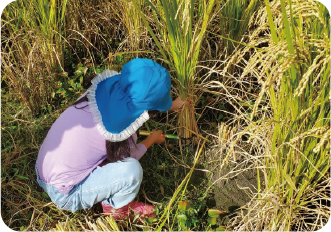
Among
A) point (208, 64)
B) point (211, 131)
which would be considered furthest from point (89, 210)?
point (208, 64)

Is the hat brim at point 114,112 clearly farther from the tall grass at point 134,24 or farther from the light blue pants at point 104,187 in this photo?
the tall grass at point 134,24

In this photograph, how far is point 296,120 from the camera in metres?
1.74

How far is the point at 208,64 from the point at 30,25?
1.25 meters

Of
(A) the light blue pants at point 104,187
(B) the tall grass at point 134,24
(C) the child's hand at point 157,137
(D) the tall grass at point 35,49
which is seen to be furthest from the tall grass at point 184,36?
(D) the tall grass at point 35,49

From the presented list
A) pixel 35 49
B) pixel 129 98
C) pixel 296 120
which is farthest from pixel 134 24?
pixel 296 120

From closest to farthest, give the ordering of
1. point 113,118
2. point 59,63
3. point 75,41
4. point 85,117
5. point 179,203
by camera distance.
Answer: point 113,118 → point 85,117 → point 179,203 → point 59,63 → point 75,41

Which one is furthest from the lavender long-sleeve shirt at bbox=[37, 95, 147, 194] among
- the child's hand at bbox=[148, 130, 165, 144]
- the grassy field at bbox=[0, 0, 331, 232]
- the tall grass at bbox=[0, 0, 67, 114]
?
the tall grass at bbox=[0, 0, 67, 114]

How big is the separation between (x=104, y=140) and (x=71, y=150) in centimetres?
17

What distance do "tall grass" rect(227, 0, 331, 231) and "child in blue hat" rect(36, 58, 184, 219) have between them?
0.49 m

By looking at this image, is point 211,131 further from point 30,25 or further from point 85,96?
point 30,25

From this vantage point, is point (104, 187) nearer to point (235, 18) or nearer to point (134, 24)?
point (134, 24)

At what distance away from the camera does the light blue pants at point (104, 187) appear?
2.05 metres

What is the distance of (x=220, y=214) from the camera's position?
221 cm

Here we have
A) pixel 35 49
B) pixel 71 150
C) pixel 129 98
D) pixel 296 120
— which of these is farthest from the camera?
pixel 35 49
